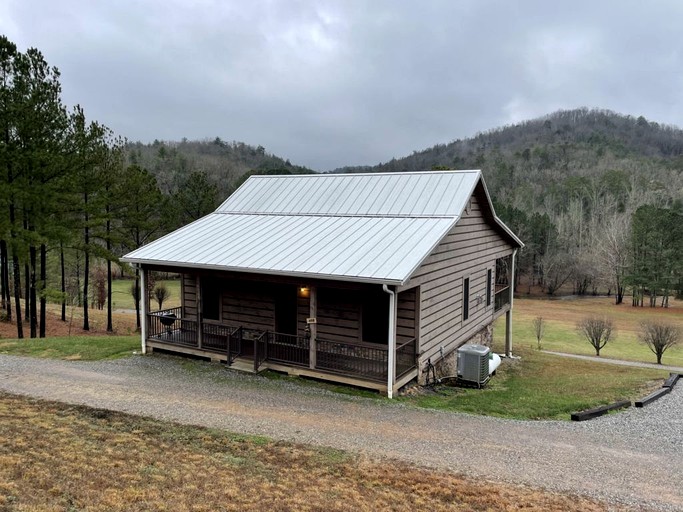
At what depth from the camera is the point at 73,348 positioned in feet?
50.2

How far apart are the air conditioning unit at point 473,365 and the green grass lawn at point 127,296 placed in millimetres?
29918

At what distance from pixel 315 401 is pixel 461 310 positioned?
6.83 metres

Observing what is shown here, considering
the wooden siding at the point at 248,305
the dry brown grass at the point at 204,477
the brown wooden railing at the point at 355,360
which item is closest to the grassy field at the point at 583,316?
the brown wooden railing at the point at 355,360

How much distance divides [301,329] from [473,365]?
4.96 meters

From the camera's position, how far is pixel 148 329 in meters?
14.4

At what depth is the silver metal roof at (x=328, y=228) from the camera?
37.6 feet

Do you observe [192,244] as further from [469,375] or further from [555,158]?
[555,158]

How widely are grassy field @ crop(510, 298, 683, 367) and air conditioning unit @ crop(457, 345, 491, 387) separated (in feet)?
45.5

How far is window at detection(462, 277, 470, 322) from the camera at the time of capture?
15615mm

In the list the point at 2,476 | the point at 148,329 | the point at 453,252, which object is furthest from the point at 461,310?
the point at 2,476

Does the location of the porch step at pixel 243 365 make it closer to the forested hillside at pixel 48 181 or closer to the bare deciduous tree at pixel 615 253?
the forested hillside at pixel 48 181

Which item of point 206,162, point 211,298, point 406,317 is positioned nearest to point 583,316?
point 406,317

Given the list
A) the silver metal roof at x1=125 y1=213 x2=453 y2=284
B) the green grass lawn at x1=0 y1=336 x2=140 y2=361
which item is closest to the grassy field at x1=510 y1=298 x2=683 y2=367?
the silver metal roof at x1=125 y1=213 x2=453 y2=284

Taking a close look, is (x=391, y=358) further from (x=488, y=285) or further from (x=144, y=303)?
(x=488, y=285)
